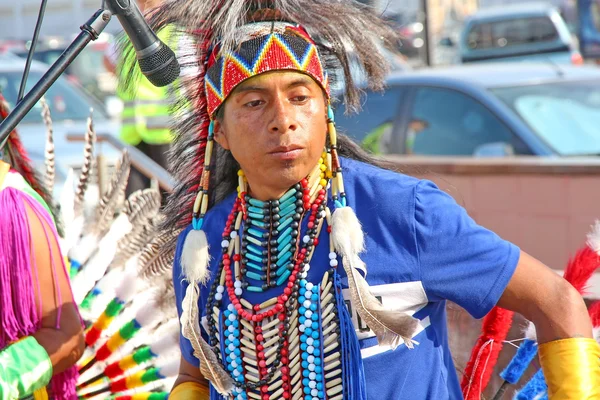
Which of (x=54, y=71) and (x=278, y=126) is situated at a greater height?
(x=54, y=71)

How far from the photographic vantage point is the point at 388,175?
210 cm

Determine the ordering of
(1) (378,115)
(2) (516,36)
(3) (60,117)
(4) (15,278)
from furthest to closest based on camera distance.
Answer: (2) (516,36) → (3) (60,117) → (1) (378,115) → (4) (15,278)

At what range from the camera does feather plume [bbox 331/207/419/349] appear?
1.95 metres

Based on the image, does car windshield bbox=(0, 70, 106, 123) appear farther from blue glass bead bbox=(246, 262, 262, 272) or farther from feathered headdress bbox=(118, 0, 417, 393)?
blue glass bead bbox=(246, 262, 262, 272)

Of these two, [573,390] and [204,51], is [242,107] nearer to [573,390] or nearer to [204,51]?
[204,51]

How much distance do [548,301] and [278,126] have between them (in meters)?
0.69

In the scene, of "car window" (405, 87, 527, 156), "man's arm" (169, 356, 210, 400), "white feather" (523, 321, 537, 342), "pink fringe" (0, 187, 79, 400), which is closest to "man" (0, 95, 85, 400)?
"pink fringe" (0, 187, 79, 400)

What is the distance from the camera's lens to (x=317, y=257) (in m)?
2.11

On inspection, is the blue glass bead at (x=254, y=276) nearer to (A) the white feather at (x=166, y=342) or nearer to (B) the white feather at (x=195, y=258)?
(B) the white feather at (x=195, y=258)

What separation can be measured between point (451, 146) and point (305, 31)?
400 cm

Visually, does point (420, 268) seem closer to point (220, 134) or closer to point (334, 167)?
point (334, 167)

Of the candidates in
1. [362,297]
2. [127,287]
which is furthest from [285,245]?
[127,287]

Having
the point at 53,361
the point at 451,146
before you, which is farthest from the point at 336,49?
the point at 451,146

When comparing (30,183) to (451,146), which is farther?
(451,146)
